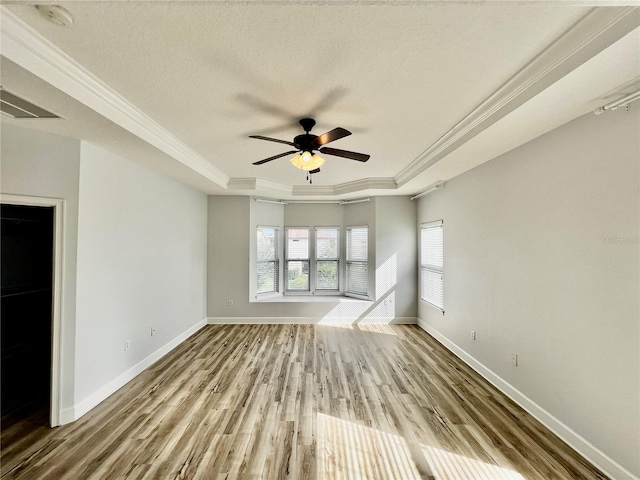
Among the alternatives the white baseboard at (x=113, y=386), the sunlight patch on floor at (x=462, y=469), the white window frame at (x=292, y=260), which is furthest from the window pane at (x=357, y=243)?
the sunlight patch on floor at (x=462, y=469)

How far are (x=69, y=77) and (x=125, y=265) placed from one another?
6.36 feet

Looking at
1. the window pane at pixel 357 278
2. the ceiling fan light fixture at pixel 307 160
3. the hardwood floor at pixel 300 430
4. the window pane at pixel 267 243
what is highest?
the ceiling fan light fixture at pixel 307 160

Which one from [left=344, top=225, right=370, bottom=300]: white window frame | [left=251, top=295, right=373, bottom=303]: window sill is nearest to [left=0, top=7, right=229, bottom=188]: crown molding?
[left=251, top=295, right=373, bottom=303]: window sill

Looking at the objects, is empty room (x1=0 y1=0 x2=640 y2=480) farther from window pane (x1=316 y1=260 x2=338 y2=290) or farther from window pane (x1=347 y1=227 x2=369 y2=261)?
window pane (x1=316 y1=260 x2=338 y2=290)

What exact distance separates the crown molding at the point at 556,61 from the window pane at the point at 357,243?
318 centimetres

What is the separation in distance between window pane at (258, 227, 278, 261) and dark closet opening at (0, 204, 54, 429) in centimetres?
324

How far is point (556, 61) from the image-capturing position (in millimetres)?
1576

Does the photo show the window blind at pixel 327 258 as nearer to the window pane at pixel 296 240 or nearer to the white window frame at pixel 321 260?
the white window frame at pixel 321 260

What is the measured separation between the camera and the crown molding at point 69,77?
4.64 feet

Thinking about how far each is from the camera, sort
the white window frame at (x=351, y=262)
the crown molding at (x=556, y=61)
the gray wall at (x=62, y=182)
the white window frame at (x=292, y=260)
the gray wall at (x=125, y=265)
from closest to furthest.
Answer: the crown molding at (x=556, y=61), the gray wall at (x=62, y=182), the gray wall at (x=125, y=265), the white window frame at (x=351, y=262), the white window frame at (x=292, y=260)

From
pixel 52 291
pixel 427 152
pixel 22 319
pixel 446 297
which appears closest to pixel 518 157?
pixel 427 152

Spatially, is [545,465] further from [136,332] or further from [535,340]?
[136,332]

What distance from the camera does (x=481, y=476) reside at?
182 centimetres

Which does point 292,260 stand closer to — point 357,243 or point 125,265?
point 357,243
